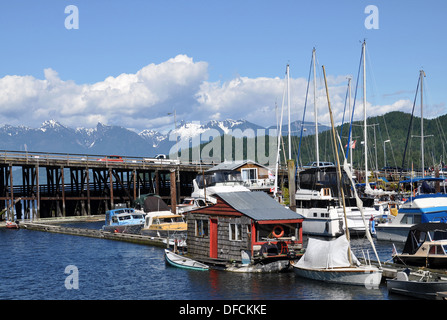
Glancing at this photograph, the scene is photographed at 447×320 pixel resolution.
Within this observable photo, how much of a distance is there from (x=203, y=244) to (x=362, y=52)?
36462 mm

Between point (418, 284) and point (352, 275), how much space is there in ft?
12.3

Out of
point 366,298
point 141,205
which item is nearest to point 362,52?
point 141,205

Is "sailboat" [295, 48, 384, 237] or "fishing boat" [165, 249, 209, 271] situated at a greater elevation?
"sailboat" [295, 48, 384, 237]

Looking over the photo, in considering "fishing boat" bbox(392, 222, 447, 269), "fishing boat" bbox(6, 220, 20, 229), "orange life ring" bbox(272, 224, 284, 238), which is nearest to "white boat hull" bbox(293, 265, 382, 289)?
"orange life ring" bbox(272, 224, 284, 238)

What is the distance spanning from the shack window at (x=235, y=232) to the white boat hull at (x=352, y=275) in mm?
4735

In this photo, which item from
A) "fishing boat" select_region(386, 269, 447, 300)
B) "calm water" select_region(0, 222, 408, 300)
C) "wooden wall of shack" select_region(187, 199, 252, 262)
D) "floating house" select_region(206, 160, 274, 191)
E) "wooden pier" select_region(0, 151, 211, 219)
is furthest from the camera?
"wooden pier" select_region(0, 151, 211, 219)

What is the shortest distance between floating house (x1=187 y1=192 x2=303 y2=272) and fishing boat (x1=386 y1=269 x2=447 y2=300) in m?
7.23

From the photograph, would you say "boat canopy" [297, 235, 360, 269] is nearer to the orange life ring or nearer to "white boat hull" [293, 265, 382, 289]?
"white boat hull" [293, 265, 382, 289]

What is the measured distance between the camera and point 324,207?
50.4m

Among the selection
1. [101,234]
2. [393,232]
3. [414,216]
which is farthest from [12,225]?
[414,216]

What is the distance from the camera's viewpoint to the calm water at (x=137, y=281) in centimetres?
2731

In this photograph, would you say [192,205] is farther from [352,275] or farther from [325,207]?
[352,275]

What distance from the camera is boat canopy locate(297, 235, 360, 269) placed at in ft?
94.0
